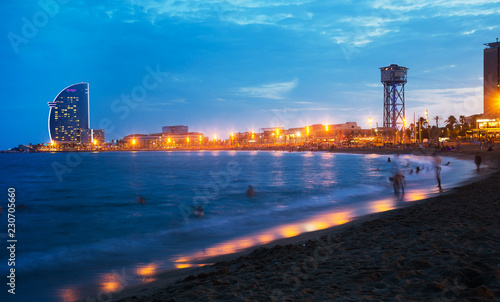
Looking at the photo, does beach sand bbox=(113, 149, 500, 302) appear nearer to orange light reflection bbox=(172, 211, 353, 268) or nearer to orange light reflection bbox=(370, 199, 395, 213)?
orange light reflection bbox=(172, 211, 353, 268)

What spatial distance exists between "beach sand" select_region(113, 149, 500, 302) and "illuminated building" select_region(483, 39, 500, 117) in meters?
139

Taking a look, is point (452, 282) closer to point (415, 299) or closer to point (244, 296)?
point (415, 299)

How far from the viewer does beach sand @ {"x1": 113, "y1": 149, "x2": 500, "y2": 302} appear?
15.3 ft

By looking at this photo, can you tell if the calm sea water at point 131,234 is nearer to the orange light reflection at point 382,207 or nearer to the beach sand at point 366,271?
the orange light reflection at point 382,207

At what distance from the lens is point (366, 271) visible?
5578mm

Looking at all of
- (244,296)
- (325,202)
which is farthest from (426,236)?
(325,202)

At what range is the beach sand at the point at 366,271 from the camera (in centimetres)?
468

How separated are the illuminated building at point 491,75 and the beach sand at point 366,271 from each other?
13939cm

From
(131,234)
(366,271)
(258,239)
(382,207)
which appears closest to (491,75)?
(382,207)

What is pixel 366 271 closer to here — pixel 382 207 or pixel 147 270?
pixel 147 270

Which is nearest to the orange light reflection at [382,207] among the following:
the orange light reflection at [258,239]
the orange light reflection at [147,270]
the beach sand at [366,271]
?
the orange light reflection at [258,239]

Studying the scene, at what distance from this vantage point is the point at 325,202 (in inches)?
809

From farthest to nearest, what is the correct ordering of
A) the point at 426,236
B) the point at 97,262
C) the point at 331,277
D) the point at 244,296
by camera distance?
the point at 97,262 → the point at 426,236 → the point at 331,277 → the point at 244,296

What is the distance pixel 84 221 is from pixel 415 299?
15.7 m
